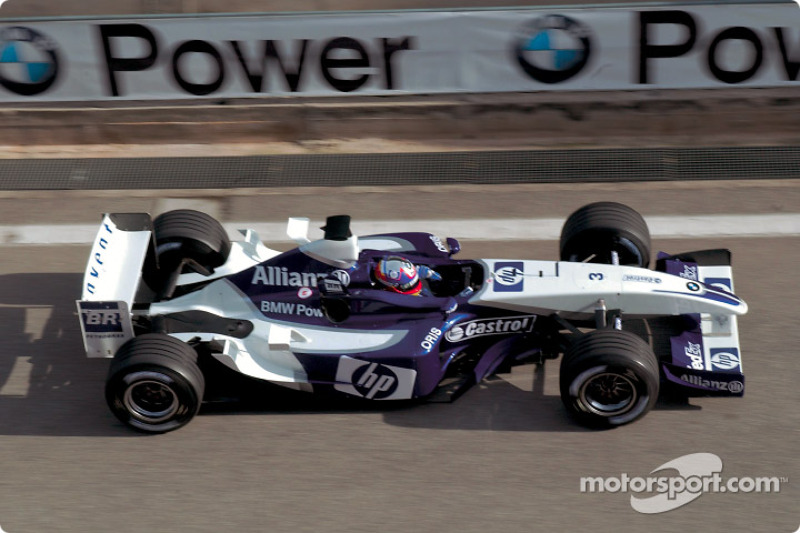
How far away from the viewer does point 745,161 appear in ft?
35.5

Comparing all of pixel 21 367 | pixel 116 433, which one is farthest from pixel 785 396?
pixel 21 367

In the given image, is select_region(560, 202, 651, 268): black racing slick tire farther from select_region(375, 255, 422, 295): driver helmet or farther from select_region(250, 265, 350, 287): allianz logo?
select_region(250, 265, 350, 287): allianz logo

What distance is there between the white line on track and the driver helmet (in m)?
2.46

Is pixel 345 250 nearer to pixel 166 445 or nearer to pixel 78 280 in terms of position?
pixel 166 445

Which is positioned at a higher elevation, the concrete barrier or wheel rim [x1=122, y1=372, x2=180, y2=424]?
the concrete barrier

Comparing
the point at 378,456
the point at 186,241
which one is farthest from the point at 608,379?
the point at 186,241

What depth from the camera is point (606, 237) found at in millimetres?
8070

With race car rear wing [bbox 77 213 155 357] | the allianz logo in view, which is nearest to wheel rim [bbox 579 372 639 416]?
the allianz logo

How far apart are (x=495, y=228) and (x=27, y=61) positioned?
5703 millimetres

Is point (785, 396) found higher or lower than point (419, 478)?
higher

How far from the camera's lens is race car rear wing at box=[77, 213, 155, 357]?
7.20m

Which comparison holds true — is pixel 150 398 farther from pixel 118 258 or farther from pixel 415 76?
pixel 415 76

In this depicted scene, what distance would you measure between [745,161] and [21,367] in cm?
778

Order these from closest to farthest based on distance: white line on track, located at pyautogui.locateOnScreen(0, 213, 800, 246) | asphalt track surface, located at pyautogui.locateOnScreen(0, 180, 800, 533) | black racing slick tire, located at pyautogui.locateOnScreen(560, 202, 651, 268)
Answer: asphalt track surface, located at pyautogui.locateOnScreen(0, 180, 800, 533) < black racing slick tire, located at pyautogui.locateOnScreen(560, 202, 651, 268) < white line on track, located at pyautogui.locateOnScreen(0, 213, 800, 246)
